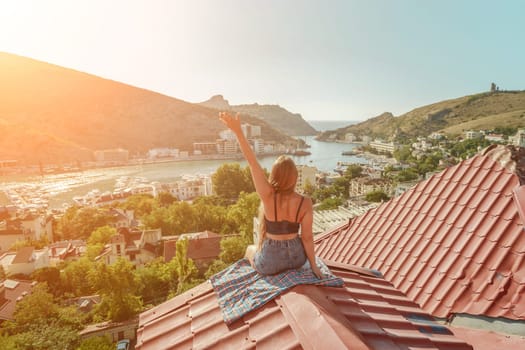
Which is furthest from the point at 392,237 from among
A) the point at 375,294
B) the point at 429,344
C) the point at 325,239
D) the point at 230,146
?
the point at 230,146

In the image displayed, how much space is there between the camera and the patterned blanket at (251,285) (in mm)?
1957

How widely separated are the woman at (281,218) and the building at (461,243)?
71.7 inches

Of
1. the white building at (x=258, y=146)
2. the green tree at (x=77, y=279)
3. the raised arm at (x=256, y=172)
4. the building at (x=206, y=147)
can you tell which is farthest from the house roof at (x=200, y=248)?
the building at (x=206, y=147)

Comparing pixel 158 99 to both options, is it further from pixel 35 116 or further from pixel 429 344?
pixel 429 344

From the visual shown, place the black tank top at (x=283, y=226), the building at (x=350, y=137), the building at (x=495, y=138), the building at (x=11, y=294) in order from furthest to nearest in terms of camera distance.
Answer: the building at (x=350, y=137) < the building at (x=495, y=138) < the building at (x=11, y=294) < the black tank top at (x=283, y=226)

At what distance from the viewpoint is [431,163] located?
62750 mm

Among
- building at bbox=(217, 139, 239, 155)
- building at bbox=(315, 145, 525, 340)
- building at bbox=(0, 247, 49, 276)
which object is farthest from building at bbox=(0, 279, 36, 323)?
building at bbox=(217, 139, 239, 155)

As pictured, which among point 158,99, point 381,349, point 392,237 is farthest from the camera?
point 158,99

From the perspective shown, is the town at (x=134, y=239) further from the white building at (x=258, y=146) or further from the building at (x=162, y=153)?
the white building at (x=258, y=146)

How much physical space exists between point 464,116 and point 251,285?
446 ft

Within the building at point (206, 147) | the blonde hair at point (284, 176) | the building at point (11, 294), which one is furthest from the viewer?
the building at point (206, 147)

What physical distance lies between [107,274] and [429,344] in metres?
18.2

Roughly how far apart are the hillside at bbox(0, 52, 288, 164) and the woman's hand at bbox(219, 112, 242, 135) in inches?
4173

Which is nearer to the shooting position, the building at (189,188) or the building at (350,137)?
the building at (189,188)
